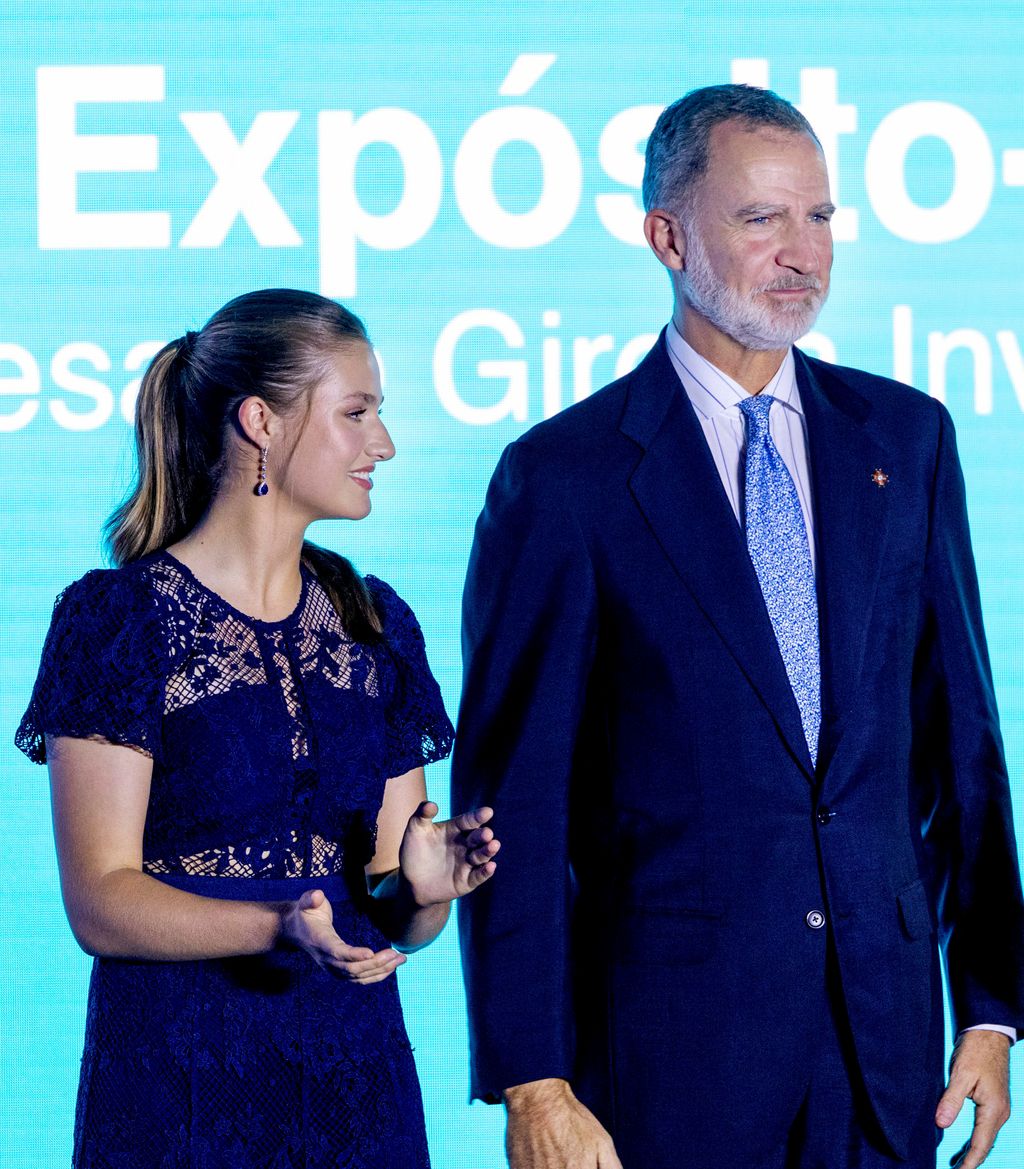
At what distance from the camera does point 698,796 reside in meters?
1.69

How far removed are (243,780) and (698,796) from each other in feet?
1.53

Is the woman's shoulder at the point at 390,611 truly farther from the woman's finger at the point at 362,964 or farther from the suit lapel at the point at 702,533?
the woman's finger at the point at 362,964

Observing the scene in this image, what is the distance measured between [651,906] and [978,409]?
1.44 meters

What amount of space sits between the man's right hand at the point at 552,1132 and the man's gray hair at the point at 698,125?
98 cm

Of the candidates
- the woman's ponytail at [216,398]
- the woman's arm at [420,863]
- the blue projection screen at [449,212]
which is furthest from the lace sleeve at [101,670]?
the blue projection screen at [449,212]

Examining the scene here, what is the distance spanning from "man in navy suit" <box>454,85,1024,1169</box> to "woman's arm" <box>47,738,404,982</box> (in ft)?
0.91

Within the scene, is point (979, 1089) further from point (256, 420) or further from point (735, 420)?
point (256, 420)

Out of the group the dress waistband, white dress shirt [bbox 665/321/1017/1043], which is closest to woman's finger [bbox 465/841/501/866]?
the dress waistband

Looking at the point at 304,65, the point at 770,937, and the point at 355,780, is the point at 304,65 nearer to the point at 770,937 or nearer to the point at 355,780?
the point at 355,780

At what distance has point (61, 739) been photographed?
1.69 meters

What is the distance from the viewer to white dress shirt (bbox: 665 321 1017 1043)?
1.81 metres

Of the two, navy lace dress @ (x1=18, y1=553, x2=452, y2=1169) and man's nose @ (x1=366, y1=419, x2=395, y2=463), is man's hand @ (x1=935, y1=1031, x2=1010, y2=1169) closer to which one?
navy lace dress @ (x1=18, y1=553, x2=452, y2=1169)

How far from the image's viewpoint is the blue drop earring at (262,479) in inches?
71.7

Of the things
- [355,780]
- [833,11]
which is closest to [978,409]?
[833,11]
